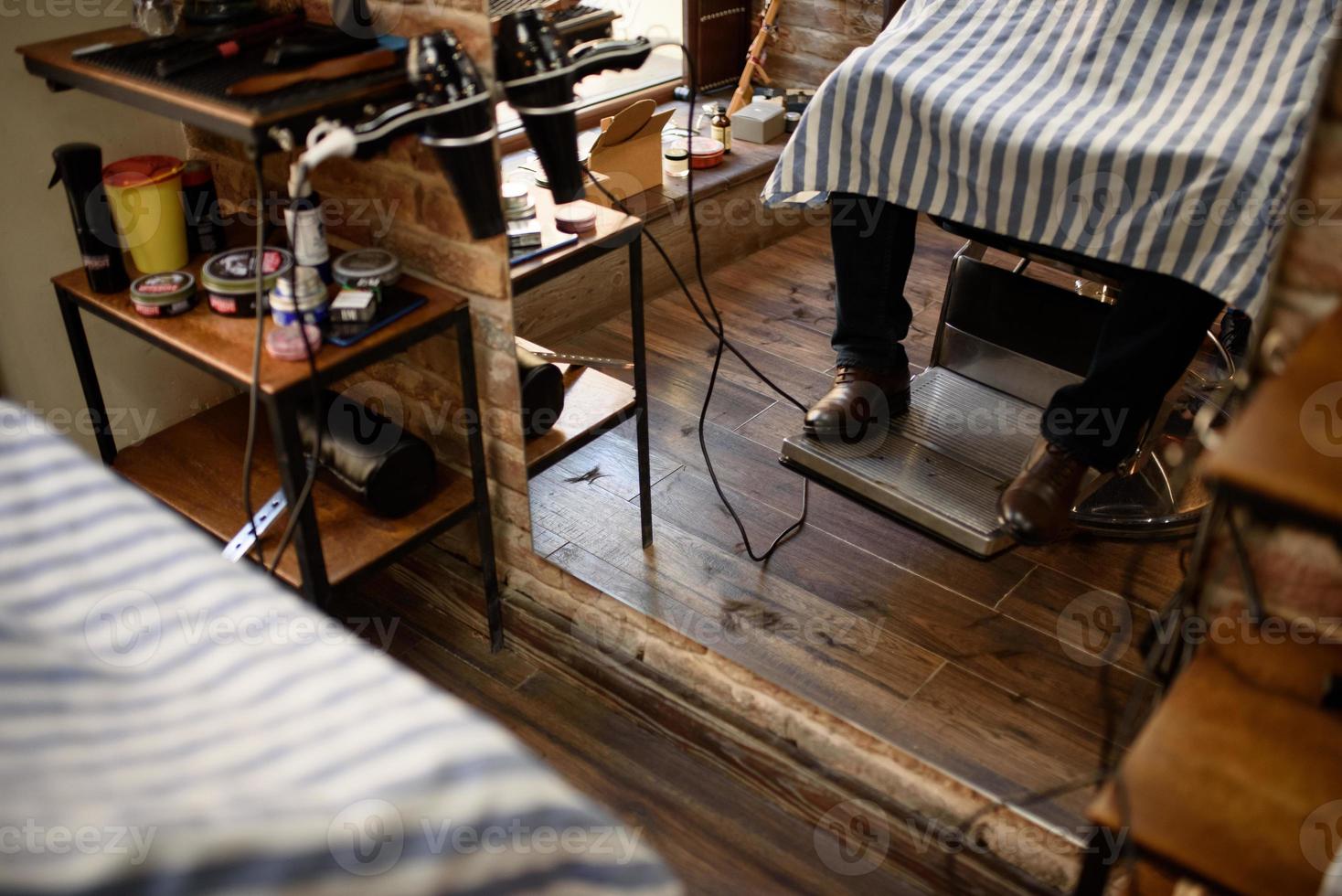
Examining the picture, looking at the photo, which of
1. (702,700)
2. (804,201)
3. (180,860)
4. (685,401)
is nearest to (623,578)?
(702,700)

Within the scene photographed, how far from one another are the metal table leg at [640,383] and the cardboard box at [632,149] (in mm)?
661

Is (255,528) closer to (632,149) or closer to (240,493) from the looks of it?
(240,493)

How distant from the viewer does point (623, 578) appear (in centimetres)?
201

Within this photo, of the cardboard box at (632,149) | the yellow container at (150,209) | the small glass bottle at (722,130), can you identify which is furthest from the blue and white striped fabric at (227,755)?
the small glass bottle at (722,130)

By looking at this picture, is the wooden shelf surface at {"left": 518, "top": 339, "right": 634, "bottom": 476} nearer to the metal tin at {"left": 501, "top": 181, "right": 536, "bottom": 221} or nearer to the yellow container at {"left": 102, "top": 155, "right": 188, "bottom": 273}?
the metal tin at {"left": 501, "top": 181, "right": 536, "bottom": 221}

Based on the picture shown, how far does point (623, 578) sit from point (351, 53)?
972 mm

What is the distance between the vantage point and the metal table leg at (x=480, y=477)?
1.68m

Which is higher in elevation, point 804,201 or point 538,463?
point 804,201

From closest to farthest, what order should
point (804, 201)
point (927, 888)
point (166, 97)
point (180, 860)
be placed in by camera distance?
point (180, 860), point (166, 97), point (927, 888), point (804, 201)

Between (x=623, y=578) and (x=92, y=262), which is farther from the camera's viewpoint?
(x=623, y=578)

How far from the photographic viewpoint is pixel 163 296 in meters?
1.58

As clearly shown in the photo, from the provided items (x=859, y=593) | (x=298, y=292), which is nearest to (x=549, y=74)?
(x=298, y=292)

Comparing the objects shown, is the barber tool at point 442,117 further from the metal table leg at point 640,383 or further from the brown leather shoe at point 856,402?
the brown leather shoe at point 856,402

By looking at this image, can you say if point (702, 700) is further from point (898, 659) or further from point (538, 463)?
point (538, 463)
